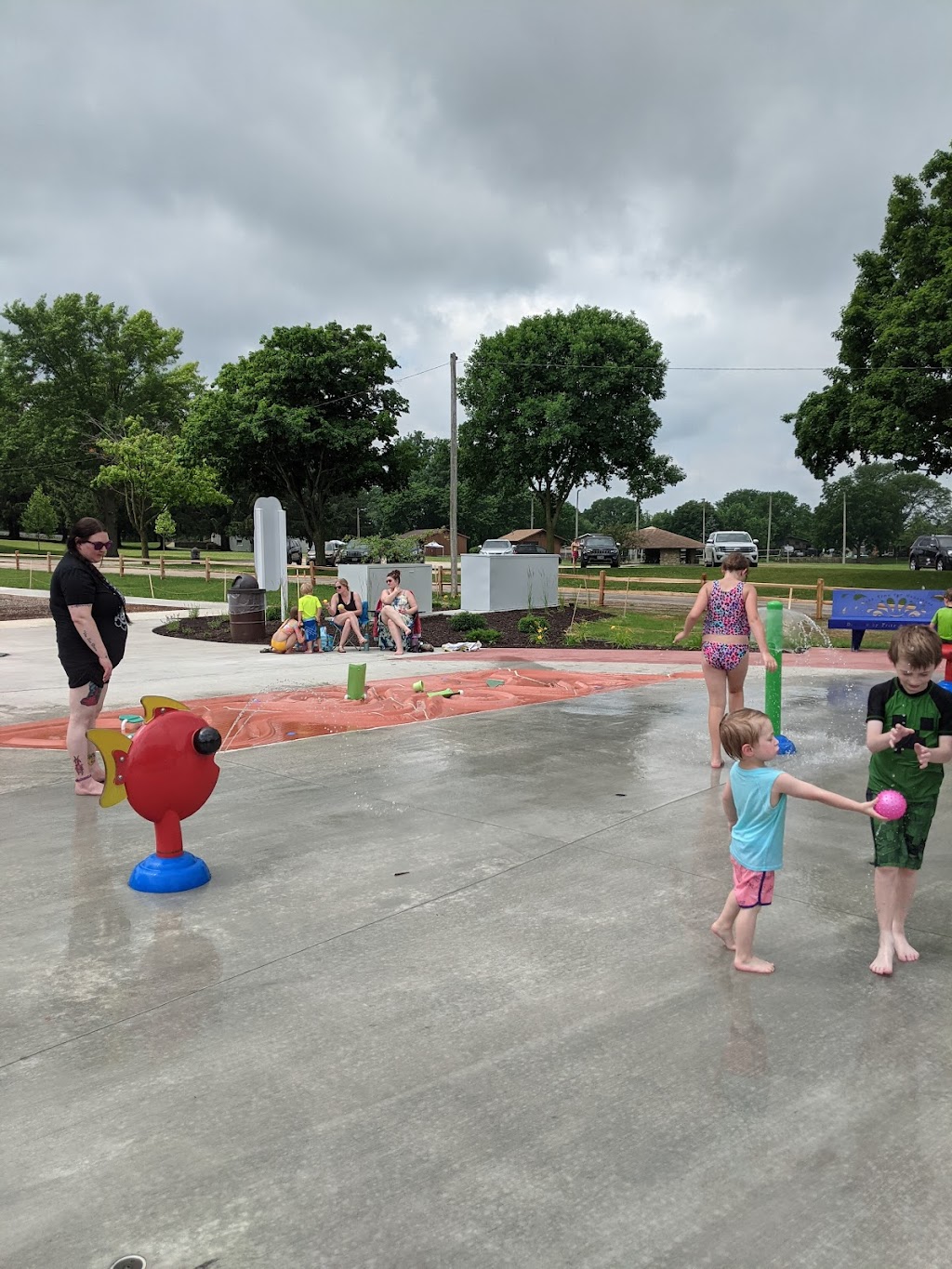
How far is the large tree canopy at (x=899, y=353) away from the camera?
2980cm

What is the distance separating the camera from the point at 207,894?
4527mm

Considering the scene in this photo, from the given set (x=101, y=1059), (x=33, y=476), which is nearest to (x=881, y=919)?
(x=101, y=1059)

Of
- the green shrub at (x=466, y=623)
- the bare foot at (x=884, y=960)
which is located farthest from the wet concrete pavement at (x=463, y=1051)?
the green shrub at (x=466, y=623)

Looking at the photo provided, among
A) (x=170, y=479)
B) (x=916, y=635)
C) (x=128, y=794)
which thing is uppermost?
(x=170, y=479)

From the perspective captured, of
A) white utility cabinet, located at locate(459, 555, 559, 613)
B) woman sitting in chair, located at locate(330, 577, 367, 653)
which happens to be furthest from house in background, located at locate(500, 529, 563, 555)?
woman sitting in chair, located at locate(330, 577, 367, 653)

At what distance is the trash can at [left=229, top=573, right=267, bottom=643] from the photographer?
1608 cm

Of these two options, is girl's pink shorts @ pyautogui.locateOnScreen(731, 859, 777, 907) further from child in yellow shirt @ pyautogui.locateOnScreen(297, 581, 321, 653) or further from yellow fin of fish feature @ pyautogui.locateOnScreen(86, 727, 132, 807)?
child in yellow shirt @ pyautogui.locateOnScreen(297, 581, 321, 653)

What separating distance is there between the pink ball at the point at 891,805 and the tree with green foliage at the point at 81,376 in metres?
61.2

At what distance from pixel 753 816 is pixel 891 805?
491 mm

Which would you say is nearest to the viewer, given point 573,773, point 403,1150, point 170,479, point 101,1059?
point 403,1150

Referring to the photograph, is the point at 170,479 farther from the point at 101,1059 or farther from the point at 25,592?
the point at 101,1059

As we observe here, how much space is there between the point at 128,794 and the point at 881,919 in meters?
3.39

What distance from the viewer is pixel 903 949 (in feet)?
12.4

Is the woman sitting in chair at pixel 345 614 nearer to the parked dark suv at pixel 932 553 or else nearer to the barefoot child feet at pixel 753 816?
the barefoot child feet at pixel 753 816
